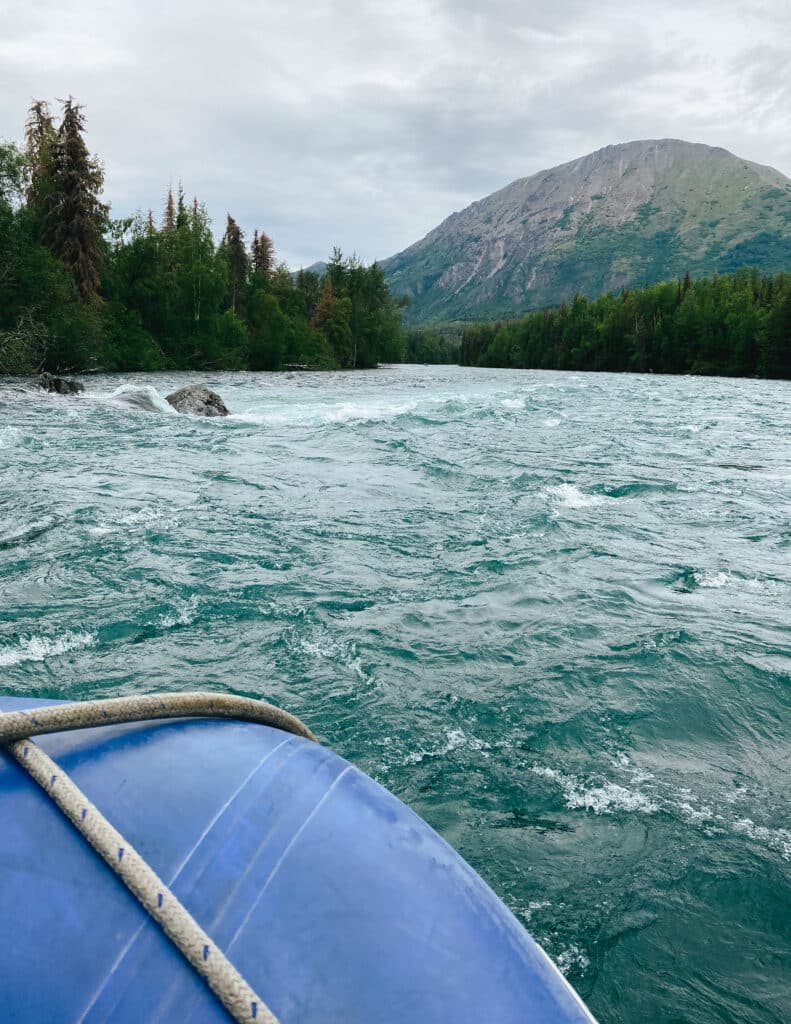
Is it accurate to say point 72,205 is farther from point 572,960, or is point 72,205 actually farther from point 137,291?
point 572,960

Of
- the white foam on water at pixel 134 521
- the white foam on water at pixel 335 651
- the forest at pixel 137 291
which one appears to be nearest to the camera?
the white foam on water at pixel 335 651

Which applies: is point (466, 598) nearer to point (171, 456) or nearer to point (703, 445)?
point (171, 456)

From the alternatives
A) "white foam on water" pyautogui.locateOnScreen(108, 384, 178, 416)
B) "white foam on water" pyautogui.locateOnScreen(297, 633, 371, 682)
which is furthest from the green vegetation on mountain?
"white foam on water" pyautogui.locateOnScreen(297, 633, 371, 682)

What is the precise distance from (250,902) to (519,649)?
3503mm

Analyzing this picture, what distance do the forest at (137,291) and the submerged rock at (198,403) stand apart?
990 cm

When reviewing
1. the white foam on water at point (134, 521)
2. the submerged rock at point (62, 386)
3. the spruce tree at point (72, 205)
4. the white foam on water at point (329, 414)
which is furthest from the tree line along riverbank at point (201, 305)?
the white foam on water at point (134, 521)

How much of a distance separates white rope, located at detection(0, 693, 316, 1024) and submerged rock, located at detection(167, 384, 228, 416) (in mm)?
16714

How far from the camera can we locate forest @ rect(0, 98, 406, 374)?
29.0m

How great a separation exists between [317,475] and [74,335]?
2424cm

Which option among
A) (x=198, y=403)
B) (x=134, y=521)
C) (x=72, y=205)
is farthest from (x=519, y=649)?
(x=72, y=205)

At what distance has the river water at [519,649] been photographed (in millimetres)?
2691

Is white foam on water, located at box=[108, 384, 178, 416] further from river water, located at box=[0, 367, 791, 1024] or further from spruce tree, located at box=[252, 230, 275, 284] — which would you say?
spruce tree, located at box=[252, 230, 275, 284]

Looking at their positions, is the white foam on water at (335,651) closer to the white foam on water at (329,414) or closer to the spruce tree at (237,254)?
the white foam on water at (329,414)

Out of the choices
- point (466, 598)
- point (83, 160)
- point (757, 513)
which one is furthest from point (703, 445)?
point (83, 160)
